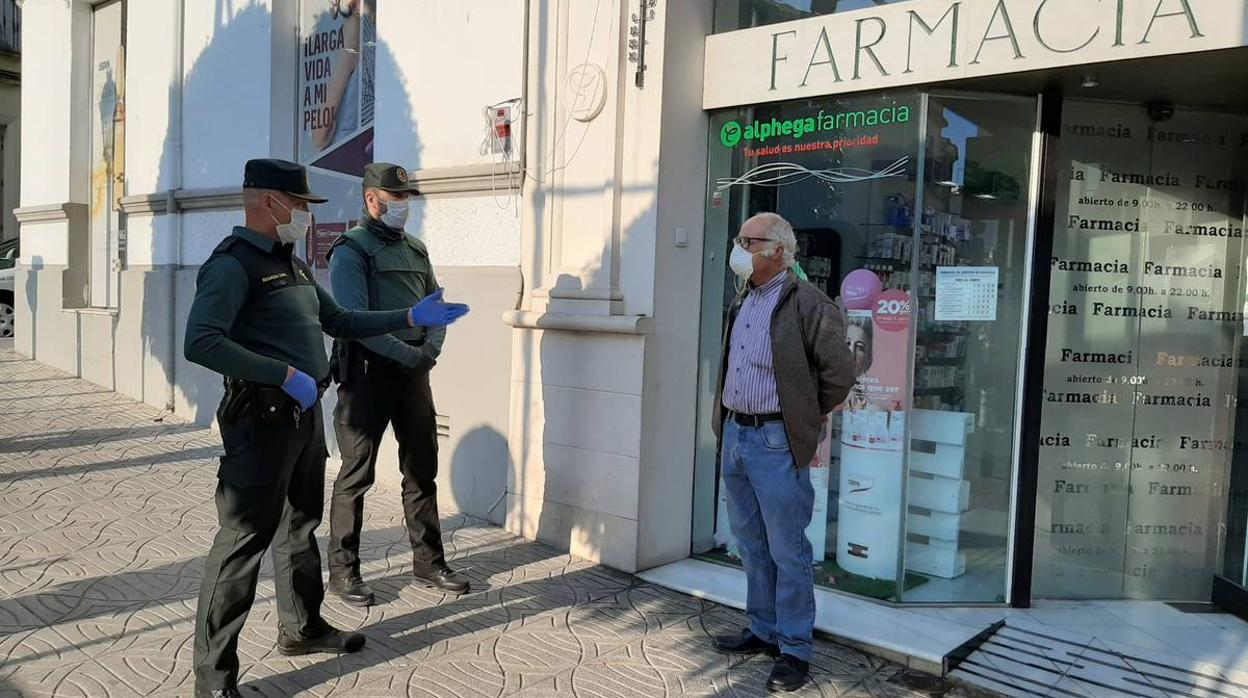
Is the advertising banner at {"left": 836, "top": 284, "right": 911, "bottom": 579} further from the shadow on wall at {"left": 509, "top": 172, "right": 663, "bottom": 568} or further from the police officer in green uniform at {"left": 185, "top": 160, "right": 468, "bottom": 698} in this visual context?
→ the police officer in green uniform at {"left": 185, "top": 160, "right": 468, "bottom": 698}

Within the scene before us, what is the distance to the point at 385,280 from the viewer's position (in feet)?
14.4

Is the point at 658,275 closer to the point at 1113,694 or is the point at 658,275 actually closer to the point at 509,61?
the point at 509,61

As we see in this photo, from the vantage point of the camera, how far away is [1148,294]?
5113 millimetres

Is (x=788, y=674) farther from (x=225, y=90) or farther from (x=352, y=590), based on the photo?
(x=225, y=90)

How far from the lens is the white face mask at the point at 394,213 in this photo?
437 cm

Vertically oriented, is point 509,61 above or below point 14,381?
above

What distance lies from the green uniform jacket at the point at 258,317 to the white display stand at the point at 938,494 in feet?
10.1

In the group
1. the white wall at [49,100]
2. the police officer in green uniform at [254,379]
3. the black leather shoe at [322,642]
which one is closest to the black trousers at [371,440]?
the black leather shoe at [322,642]

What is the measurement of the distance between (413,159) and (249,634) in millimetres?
3609

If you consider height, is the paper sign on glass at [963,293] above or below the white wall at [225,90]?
below

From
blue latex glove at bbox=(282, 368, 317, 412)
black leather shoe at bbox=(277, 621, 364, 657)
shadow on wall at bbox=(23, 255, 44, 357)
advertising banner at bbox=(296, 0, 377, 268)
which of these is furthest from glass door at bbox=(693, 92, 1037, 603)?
shadow on wall at bbox=(23, 255, 44, 357)

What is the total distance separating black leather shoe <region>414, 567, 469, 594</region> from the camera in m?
4.57

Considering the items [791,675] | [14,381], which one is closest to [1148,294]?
[791,675]

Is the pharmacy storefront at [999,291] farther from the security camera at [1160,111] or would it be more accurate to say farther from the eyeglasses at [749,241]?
the eyeglasses at [749,241]
